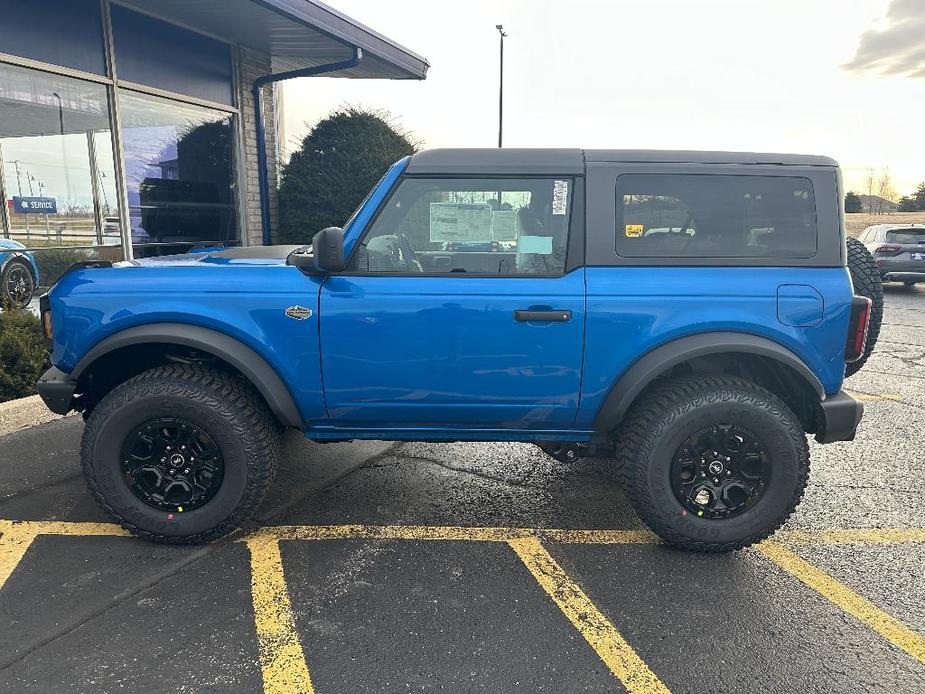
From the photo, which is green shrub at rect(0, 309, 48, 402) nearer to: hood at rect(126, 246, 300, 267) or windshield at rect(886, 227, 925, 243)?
hood at rect(126, 246, 300, 267)

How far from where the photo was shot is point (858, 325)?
3025mm

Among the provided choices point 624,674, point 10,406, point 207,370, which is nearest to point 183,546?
point 207,370

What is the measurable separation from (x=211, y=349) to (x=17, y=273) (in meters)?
6.17

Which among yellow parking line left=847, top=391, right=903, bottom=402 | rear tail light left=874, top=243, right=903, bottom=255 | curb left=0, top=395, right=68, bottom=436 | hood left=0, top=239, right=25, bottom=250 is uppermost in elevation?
hood left=0, top=239, right=25, bottom=250

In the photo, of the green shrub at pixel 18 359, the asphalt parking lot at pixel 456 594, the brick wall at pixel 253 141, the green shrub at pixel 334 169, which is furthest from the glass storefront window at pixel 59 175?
the asphalt parking lot at pixel 456 594

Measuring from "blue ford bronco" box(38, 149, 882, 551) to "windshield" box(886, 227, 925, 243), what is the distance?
13.5 meters

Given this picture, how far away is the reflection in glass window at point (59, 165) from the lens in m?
7.34

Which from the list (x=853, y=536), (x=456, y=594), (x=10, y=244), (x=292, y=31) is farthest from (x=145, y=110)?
(x=853, y=536)

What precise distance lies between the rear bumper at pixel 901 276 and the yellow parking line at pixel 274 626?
49.0 ft

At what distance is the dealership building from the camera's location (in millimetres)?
7121

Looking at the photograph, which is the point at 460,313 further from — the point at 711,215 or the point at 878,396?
the point at 878,396

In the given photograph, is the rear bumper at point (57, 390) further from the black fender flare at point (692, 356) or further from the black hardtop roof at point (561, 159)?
the black fender flare at point (692, 356)

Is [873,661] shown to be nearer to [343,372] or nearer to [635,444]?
[635,444]

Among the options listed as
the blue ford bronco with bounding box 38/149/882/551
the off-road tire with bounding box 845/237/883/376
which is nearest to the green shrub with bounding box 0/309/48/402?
the blue ford bronco with bounding box 38/149/882/551
